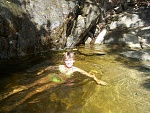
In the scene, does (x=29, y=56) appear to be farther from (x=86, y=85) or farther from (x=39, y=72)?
(x=86, y=85)

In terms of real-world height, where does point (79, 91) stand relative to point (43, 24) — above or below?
below

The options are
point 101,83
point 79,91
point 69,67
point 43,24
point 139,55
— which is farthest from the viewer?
point 43,24

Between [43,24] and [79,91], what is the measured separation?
18.2ft

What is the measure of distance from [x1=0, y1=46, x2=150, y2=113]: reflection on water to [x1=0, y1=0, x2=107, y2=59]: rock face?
1526 millimetres

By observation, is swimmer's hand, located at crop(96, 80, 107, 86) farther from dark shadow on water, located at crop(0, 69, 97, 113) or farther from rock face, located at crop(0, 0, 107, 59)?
rock face, located at crop(0, 0, 107, 59)

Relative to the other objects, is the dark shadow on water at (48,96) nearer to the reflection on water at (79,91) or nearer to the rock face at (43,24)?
→ the reflection on water at (79,91)

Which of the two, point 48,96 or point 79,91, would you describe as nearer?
point 48,96

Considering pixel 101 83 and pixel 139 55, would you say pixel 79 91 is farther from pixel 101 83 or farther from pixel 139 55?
pixel 139 55

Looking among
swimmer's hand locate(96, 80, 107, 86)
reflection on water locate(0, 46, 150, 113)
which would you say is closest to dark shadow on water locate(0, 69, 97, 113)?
reflection on water locate(0, 46, 150, 113)

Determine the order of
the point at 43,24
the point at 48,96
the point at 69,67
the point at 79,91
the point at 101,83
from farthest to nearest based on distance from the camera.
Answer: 1. the point at 43,24
2. the point at 69,67
3. the point at 101,83
4. the point at 79,91
5. the point at 48,96

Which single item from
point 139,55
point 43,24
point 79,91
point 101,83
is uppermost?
point 43,24

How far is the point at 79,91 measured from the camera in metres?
6.34

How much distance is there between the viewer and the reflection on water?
527cm

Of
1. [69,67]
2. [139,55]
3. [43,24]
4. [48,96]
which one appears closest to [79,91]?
[48,96]
